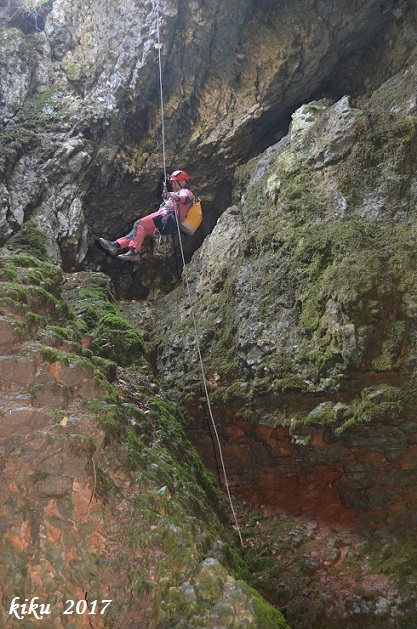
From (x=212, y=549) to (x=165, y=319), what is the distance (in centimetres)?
562

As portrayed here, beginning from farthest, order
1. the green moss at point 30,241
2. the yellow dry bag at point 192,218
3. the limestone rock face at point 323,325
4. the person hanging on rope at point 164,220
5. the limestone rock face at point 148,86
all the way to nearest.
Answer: the limestone rock face at point 148,86, the green moss at point 30,241, the yellow dry bag at point 192,218, the person hanging on rope at point 164,220, the limestone rock face at point 323,325

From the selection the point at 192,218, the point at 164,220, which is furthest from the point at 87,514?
the point at 192,218

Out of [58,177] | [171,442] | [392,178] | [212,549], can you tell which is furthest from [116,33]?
[212,549]

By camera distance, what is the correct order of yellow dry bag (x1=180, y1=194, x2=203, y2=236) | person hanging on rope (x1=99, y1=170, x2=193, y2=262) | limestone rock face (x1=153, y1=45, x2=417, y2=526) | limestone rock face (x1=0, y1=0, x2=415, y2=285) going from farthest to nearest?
limestone rock face (x1=0, y1=0, x2=415, y2=285) → yellow dry bag (x1=180, y1=194, x2=203, y2=236) → person hanging on rope (x1=99, y1=170, x2=193, y2=262) → limestone rock face (x1=153, y1=45, x2=417, y2=526)

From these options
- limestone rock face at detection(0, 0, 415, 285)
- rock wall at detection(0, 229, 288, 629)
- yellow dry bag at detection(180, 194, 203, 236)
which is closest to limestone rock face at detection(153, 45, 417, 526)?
yellow dry bag at detection(180, 194, 203, 236)

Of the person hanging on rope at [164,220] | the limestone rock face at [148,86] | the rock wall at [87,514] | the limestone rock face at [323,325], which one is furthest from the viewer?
the limestone rock face at [148,86]

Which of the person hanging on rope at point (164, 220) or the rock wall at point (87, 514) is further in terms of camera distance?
the person hanging on rope at point (164, 220)

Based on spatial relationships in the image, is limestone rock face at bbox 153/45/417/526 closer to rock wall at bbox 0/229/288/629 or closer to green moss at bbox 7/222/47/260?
rock wall at bbox 0/229/288/629

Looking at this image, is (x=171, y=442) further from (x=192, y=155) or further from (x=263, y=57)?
(x=263, y=57)

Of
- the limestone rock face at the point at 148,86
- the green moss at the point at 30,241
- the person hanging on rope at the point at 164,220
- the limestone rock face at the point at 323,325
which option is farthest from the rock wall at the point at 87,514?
the limestone rock face at the point at 148,86

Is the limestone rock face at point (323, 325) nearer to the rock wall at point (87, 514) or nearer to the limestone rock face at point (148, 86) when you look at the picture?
the rock wall at point (87, 514)

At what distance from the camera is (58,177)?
9.31m

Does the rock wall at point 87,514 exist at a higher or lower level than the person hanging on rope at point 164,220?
lower

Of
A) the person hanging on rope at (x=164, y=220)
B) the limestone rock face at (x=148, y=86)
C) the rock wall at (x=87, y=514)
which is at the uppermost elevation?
the limestone rock face at (x=148, y=86)
